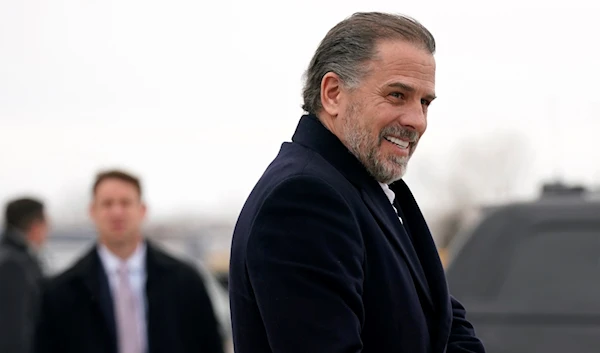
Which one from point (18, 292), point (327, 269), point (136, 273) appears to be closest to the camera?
point (327, 269)

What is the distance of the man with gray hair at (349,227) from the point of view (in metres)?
2.45

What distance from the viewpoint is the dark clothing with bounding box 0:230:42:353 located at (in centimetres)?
678

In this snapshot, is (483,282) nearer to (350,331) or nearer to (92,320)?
(92,320)

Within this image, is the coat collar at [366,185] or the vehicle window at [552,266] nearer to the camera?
the coat collar at [366,185]

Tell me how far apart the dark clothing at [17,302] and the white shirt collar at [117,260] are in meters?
1.02

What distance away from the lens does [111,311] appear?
5.61 metres

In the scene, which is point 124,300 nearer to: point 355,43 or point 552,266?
point 552,266

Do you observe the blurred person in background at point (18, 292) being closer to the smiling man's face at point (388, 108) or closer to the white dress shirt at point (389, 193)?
the white dress shirt at point (389, 193)

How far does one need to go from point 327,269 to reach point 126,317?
334 cm

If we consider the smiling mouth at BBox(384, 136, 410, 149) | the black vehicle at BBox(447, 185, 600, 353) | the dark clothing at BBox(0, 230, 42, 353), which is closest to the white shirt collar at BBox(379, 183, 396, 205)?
the smiling mouth at BBox(384, 136, 410, 149)

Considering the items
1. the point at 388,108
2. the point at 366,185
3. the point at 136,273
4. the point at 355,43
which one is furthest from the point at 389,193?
the point at 136,273

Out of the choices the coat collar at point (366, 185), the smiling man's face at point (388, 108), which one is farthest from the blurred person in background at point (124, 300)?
the smiling man's face at point (388, 108)

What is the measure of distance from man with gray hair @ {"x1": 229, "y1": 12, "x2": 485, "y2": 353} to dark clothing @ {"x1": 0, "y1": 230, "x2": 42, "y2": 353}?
14.2 ft

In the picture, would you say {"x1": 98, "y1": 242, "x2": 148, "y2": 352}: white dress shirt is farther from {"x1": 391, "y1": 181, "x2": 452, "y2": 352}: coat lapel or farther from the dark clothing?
{"x1": 391, "y1": 181, "x2": 452, "y2": 352}: coat lapel
